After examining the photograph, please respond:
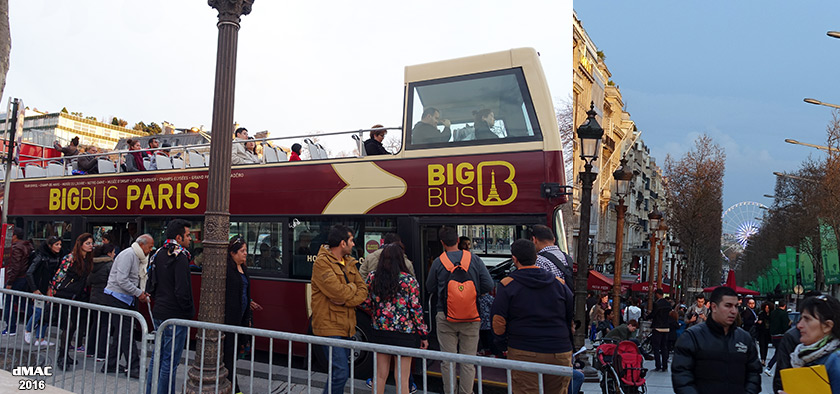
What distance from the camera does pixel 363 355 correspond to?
7719 mm

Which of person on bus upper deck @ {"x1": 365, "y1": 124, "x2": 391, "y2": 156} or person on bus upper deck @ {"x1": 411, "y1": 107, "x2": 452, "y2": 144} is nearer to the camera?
person on bus upper deck @ {"x1": 411, "y1": 107, "x2": 452, "y2": 144}

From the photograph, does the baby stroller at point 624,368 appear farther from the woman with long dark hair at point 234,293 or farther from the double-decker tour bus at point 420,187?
the woman with long dark hair at point 234,293

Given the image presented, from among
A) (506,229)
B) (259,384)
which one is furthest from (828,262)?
(259,384)

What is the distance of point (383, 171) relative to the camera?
8211mm

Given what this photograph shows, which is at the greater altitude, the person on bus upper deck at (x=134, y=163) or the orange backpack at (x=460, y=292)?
the person on bus upper deck at (x=134, y=163)

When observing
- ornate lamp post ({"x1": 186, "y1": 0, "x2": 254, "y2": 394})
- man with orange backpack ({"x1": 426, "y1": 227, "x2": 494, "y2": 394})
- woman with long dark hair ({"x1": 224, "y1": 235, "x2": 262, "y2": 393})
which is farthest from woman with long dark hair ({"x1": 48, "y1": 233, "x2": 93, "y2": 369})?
man with orange backpack ({"x1": 426, "y1": 227, "x2": 494, "y2": 394})

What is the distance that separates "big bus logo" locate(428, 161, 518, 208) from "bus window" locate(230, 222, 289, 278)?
8.25ft

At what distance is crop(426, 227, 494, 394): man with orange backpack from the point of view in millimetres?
6148

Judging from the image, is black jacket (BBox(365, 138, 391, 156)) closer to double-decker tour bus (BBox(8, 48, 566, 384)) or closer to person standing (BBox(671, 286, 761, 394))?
double-decker tour bus (BBox(8, 48, 566, 384))

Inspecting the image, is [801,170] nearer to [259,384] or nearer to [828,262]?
[828,262]

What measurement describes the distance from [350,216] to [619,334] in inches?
202

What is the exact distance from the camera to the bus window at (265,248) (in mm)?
8906

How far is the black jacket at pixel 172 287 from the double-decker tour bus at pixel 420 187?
1.15m

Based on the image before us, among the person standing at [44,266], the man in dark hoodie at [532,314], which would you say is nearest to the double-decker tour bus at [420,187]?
the person standing at [44,266]
